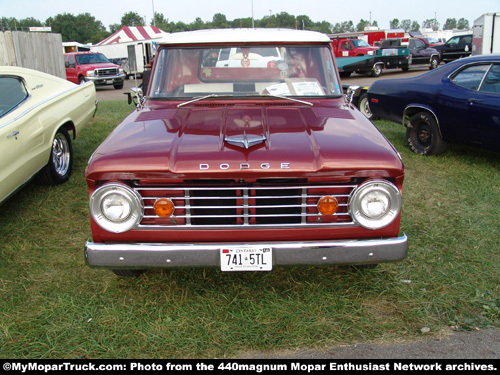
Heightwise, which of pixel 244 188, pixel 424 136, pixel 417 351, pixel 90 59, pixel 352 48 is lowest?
pixel 417 351

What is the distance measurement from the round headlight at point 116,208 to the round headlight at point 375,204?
1288mm

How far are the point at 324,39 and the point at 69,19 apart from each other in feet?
379

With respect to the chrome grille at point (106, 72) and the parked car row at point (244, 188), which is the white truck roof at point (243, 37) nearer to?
the parked car row at point (244, 188)

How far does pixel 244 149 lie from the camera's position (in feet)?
9.29

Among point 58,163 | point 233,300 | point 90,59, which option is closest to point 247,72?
point 233,300

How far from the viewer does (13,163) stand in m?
4.59

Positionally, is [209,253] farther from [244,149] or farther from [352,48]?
[352,48]

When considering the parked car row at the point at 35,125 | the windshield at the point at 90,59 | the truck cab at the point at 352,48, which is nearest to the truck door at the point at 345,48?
the truck cab at the point at 352,48

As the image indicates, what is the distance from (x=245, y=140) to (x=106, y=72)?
18.0m

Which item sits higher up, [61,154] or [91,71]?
[91,71]

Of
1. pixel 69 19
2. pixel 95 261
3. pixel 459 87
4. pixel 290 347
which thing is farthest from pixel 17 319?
pixel 69 19

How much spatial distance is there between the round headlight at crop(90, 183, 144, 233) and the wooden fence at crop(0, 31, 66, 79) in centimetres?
833

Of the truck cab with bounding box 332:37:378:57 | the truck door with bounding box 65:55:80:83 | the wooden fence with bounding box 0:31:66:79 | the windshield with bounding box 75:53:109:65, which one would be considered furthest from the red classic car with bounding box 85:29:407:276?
the truck cab with bounding box 332:37:378:57
